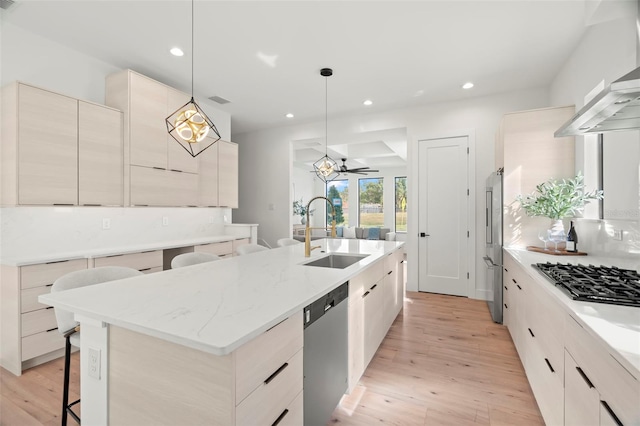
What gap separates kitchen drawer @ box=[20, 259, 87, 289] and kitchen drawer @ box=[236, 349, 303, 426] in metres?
2.42

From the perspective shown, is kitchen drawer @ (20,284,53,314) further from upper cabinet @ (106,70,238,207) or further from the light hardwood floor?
upper cabinet @ (106,70,238,207)

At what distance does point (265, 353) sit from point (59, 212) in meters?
3.11

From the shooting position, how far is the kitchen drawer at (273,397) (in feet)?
3.12

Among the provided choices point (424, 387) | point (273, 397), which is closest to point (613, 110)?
point (273, 397)

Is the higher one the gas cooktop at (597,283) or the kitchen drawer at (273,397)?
the gas cooktop at (597,283)

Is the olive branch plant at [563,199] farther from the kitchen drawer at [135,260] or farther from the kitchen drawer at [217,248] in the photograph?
the kitchen drawer at [135,260]

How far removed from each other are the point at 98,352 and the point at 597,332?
1.76 meters

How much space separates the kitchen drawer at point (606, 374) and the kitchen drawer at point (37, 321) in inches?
134

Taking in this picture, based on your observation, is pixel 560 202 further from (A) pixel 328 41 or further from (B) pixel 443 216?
(A) pixel 328 41

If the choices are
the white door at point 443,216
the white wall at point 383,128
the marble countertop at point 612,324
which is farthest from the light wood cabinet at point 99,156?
the white door at point 443,216

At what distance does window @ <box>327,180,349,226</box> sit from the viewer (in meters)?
10.9

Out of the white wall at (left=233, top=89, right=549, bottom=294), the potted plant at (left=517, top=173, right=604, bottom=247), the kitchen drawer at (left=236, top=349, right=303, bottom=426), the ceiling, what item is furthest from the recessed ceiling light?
the potted plant at (left=517, top=173, right=604, bottom=247)

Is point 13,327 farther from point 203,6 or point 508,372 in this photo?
point 508,372

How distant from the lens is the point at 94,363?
46.5 inches
